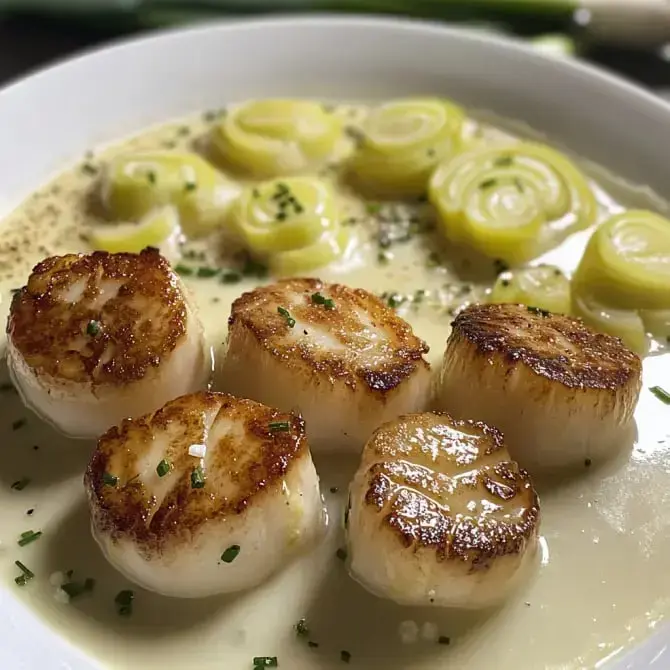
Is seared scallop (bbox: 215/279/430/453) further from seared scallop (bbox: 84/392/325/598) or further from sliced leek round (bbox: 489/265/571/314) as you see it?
sliced leek round (bbox: 489/265/571/314)

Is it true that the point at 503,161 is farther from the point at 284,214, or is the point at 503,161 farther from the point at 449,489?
the point at 449,489

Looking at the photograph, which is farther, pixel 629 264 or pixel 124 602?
pixel 629 264

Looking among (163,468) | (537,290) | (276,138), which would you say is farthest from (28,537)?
(276,138)

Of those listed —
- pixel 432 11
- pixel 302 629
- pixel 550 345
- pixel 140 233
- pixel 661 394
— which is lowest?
pixel 302 629

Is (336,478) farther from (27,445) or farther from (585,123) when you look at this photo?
(585,123)

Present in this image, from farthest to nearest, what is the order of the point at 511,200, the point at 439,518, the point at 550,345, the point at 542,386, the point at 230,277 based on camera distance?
the point at 511,200, the point at 230,277, the point at 550,345, the point at 542,386, the point at 439,518

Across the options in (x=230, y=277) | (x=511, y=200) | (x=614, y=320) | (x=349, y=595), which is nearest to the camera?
(x=349, y=595)
